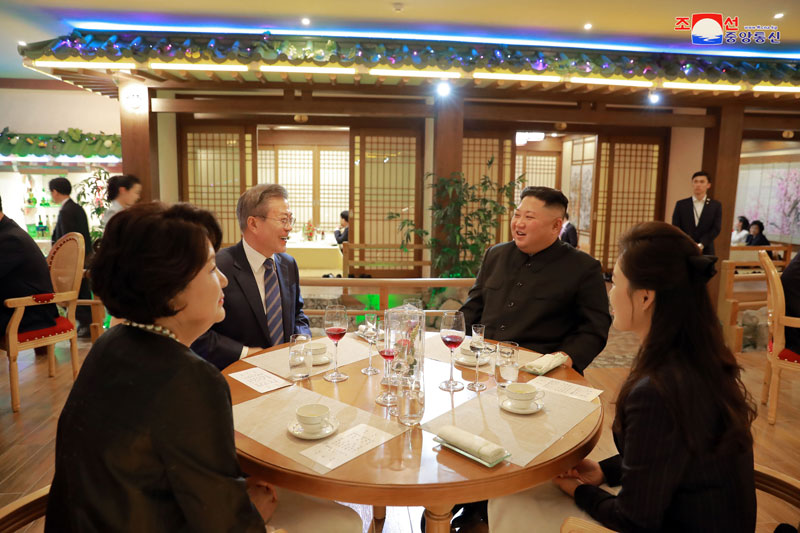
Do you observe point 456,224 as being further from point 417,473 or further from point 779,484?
point 417,473

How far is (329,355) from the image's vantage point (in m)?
1.99

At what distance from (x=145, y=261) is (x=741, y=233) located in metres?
10.1

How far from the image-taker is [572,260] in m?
2.39

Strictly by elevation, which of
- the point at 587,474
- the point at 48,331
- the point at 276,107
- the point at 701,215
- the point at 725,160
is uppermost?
the point at 276,107

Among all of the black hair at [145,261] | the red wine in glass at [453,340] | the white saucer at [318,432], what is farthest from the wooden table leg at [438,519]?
the black hair at [145,261]

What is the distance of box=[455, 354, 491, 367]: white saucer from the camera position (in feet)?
6.29

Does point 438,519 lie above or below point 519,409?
below

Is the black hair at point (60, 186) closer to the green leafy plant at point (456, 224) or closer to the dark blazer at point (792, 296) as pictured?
the green leafy plant at point (456, 224)

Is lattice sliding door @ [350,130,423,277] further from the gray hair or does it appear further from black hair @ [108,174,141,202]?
the gray hair

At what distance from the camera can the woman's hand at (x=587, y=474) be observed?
149 centimetres

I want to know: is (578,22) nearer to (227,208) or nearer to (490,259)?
(490,259)

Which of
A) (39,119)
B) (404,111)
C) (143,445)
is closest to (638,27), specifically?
(404,111)

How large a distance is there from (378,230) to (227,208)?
2.46 m

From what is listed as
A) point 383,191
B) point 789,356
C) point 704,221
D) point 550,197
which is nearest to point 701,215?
point 704,221
